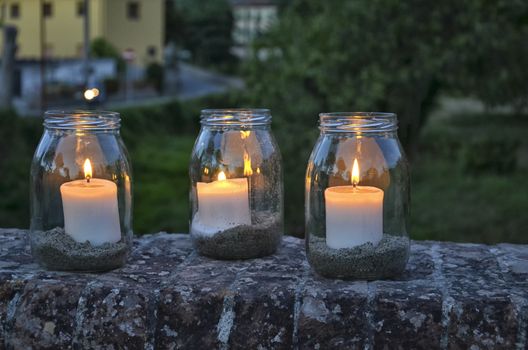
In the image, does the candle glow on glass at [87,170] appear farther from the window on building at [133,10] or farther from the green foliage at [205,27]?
the green foliage at [205,27]

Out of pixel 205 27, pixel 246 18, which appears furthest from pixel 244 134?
pixel 246 18

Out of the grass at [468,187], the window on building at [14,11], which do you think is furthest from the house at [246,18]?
the grass at [468,187]

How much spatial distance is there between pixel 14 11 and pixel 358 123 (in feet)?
100

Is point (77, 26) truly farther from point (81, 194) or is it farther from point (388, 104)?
point (81, 194)

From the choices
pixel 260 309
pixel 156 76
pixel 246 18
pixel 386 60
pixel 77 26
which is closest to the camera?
pixel 260 309

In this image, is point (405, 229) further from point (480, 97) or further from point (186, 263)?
point (480, 97)

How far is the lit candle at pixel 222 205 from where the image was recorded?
1.78 metres

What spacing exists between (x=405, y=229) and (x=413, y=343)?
279mm

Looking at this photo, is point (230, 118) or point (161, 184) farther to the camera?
point (161, 184)

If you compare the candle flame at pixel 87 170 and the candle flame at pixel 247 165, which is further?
the candle flame at pixel 247 165

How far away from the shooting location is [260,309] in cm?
151

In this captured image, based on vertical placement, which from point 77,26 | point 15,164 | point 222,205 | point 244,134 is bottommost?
point 15,164

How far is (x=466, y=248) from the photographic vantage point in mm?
1884

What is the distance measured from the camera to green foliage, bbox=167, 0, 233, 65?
3338cm
